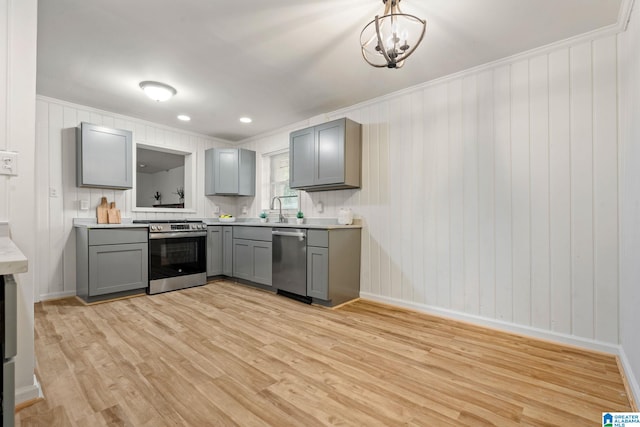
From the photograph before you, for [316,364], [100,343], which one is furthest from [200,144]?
[316,364]

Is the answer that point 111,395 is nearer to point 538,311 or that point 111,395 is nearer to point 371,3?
point 371,3

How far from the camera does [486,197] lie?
8.76 ft

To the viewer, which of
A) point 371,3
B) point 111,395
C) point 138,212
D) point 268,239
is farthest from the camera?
point 138,212

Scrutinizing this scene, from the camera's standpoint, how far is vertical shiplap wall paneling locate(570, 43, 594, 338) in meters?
2.20

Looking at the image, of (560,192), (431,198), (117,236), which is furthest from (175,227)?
(560,192)

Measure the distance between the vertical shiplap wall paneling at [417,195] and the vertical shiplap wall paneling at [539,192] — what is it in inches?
36.8

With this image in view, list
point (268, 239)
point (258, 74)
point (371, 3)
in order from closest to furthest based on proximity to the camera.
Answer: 1. point (371, 3)
2. point (258, 74)
3. point (268, 239)

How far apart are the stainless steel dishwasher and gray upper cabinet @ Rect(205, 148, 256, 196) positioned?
1.55m

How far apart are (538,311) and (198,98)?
13.2 ft

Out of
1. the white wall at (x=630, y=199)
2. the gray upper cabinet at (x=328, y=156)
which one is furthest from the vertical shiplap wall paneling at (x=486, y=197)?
the gray upper cabinet at (x=328, y=156)

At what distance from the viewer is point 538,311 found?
2.40 meters

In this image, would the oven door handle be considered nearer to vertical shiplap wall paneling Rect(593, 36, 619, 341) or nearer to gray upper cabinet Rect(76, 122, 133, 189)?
gray upper cabinet Rect(76, 122, 133, 189)

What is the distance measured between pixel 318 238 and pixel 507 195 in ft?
6.04

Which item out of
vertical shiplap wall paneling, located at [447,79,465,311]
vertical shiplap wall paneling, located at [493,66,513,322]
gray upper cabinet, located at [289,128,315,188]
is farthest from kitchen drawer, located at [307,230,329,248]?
vertical shiplap wall paneling, located at [493,66,513,322]
